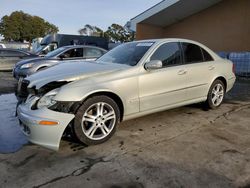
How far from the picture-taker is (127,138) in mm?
4094

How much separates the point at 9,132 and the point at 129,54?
237cm

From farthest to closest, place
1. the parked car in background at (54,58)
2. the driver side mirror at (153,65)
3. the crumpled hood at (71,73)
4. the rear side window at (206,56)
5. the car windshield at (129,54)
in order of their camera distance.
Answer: the parked car in background at (54,58) → the rear side window at (206,56) → the car windshield at (129,54) → the driver side mirror at (153,65) → the crumpled hood at (71,73)

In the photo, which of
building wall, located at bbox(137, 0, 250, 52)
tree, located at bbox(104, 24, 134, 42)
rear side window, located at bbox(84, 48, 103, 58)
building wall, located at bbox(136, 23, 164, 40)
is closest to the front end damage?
rear side window, located at bbox(84, 48, 103, 58)

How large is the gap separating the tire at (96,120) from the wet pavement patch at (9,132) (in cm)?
96

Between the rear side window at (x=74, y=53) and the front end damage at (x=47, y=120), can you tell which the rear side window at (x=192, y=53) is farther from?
the rear side window at (x=74, y=53)

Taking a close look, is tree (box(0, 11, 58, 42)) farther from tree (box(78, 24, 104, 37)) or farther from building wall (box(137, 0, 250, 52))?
building wall (box(137, 0, 250, 52))

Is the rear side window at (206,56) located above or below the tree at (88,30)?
below

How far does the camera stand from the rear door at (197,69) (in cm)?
496

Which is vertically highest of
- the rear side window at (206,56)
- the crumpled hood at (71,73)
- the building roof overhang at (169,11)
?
the building roof overhang at (169,11)

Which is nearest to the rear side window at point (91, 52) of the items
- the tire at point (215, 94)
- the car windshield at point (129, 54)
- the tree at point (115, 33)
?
the car windshield at point (129, 54)

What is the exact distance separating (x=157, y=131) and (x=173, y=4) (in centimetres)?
961

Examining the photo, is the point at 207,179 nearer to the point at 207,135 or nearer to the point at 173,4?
the point at 207,135

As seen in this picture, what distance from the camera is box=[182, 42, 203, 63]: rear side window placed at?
502 centimetres

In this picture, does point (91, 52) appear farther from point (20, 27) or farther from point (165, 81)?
point (20, 27)
